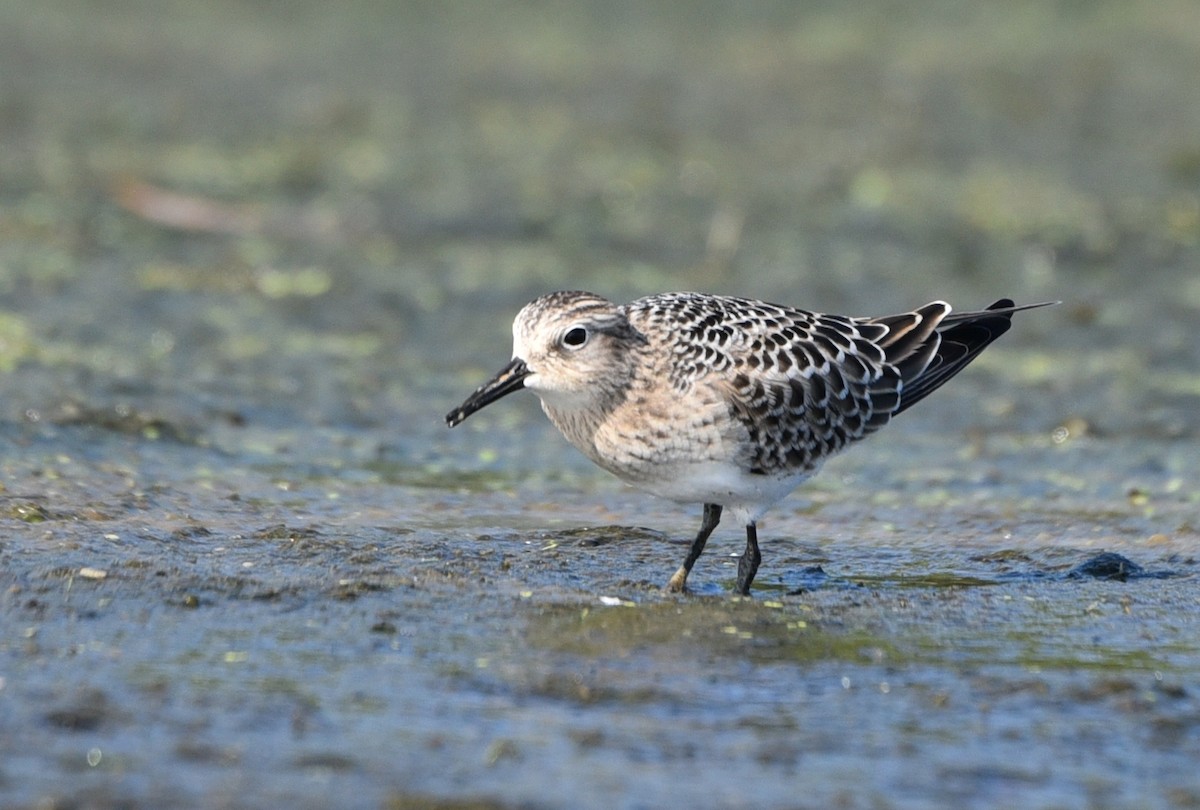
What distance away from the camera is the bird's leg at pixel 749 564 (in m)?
7.35

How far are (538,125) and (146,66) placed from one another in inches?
190

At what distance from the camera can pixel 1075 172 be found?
15.9m

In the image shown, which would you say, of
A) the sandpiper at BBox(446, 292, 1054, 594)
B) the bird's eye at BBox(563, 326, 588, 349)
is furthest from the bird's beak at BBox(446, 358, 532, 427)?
the bird's eye at BBox(563, 326, 588, 349)

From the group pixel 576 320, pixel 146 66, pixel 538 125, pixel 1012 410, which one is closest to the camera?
pixel 576 320

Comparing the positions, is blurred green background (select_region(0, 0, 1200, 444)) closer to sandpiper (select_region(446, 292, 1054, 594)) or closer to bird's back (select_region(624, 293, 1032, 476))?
bird's back (select_region(624, 293, 1032, 476))

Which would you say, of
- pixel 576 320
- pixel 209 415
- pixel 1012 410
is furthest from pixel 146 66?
pixel 576 320

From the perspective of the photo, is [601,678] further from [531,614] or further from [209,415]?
[209,415]

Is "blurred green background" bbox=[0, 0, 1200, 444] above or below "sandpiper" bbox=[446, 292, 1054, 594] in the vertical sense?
above

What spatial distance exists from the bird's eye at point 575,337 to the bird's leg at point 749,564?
1096mm

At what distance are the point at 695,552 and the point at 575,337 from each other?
108 centimetres

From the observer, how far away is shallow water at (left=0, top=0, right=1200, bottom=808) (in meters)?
5.33

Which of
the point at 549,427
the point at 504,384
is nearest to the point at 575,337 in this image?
the point at 504,384

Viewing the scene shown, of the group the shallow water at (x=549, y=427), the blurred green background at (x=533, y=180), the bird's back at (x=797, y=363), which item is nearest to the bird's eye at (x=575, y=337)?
the bird's back at (x=797, y=363)

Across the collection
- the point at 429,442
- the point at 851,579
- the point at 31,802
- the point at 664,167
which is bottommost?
the point at 31,802
